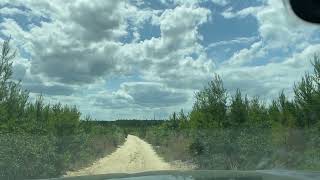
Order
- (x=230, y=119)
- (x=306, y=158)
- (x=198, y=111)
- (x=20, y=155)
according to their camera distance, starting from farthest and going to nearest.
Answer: (x=198, y=111), (x=230, y=119), (x=306, y=158), (x=20, y=155)

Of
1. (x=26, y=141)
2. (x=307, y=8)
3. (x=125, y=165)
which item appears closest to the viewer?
(x=307, y=8)

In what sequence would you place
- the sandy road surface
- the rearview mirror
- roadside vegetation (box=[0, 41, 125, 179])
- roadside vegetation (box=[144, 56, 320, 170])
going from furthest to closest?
the sandy road surface, roadside vegetation (box=[144, 56, 320, 170]), roadside vegetation (box=[0, 41, 125, 179]), the rearview mirror

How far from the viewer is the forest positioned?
79.2ft

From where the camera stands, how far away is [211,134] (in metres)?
32.2

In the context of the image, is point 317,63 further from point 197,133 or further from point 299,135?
point 197,133

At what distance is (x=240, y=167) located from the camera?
29.1m

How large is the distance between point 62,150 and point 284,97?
12991 millimetres

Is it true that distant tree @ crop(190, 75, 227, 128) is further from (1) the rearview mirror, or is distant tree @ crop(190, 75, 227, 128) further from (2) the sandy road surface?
(1) the rearview mirror

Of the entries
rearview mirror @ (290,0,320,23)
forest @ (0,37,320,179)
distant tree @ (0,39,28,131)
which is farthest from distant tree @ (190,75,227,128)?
rearview mirror @ (290,0,320,23)

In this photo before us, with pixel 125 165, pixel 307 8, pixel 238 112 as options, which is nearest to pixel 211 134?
pixel 238 112

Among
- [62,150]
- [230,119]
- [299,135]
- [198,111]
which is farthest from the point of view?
[198,111]

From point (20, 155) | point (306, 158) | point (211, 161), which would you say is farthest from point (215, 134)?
point (20, 155)

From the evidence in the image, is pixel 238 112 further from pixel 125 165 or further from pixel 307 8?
pixel 307 8

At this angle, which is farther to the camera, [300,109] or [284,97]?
[284,97]
